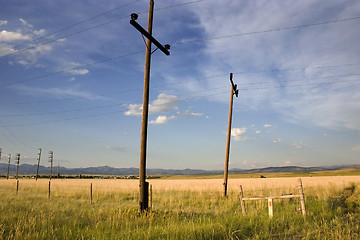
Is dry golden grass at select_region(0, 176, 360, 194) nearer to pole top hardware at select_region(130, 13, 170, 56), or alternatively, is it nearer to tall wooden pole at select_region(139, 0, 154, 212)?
tall wooden pole at select_region(139, 0, 154, 212)

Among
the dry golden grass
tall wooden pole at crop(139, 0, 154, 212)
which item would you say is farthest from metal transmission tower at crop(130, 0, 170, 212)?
the dry golden grass

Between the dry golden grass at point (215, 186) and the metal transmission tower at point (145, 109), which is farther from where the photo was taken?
the dry golden grass at point (215, 186)

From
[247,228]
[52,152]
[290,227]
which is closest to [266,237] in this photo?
[247,228]

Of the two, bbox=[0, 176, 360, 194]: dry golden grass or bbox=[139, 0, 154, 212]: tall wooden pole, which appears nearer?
bbox=[139, 0, 154, 212]: tall wooden pole

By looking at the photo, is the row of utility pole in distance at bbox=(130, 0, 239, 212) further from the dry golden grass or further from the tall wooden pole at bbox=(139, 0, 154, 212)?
the dry golden grass

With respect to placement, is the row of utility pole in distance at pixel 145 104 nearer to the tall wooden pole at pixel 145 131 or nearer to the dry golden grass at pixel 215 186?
the tall wooden pole at pixel 145 131

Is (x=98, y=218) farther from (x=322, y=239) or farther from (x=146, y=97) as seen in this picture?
(x=322, y=239)

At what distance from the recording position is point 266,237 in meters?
8.08

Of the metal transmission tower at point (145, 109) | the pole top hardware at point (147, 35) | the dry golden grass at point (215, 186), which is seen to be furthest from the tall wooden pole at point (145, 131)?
the dry golden grass at point (215, 186)

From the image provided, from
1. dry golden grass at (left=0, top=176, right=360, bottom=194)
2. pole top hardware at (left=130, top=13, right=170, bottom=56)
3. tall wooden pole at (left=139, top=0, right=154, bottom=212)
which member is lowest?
dry golden grass at (left=0, top=176, right=360, bottom=194)

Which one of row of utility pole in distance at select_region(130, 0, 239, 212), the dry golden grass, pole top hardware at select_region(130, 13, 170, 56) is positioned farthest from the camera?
the dry golden grass

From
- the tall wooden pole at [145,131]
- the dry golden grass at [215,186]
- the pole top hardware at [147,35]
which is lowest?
the dry golden grass at [215,186]

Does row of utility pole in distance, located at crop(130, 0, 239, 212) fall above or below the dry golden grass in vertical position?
above

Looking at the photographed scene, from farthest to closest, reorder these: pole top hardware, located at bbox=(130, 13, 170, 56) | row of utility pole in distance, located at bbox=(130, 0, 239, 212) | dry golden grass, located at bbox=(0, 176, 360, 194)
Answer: dry golden grass, located at bbox=(0, 176, 360, 194) < row of utility pole in distance, located at bbox=(130, 0, 239, 212) < pole top hardware, located at bbox=(130, 13, 170, 56)
